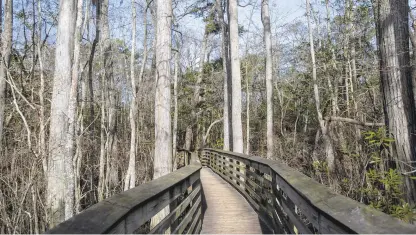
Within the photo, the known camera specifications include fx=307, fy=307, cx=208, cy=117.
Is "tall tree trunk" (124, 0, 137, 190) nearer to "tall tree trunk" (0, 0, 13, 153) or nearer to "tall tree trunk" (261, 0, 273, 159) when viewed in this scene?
"tall tree trunk" (0, 0, 13, 153)

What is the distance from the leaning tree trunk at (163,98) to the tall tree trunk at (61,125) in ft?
8.40

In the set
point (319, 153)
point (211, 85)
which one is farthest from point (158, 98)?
point (211, 85)

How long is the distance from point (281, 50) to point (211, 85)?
6.56 metres

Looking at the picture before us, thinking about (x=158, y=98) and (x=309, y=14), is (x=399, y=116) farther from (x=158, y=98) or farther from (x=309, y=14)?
(x=309, y=14)

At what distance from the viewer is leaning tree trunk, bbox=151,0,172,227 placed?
20.5 feet

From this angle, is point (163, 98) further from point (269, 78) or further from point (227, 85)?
point (227, 85)

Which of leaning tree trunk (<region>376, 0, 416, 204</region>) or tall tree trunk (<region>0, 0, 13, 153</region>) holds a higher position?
tall tree trunk (<region>0, 0, 13, 153</region>)

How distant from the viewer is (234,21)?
37.3 feet

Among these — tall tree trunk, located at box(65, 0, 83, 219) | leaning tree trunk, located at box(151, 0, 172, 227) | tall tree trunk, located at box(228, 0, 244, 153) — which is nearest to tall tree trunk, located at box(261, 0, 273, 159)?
tall tree trunk, located at box(228, 0, 244, 153)

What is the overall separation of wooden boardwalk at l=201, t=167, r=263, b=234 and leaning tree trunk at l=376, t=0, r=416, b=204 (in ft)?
9.35

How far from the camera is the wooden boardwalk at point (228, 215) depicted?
4.92 meters

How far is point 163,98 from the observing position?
252 inches

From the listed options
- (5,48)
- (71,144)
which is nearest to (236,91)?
(71,144)

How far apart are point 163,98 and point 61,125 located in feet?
9.73
